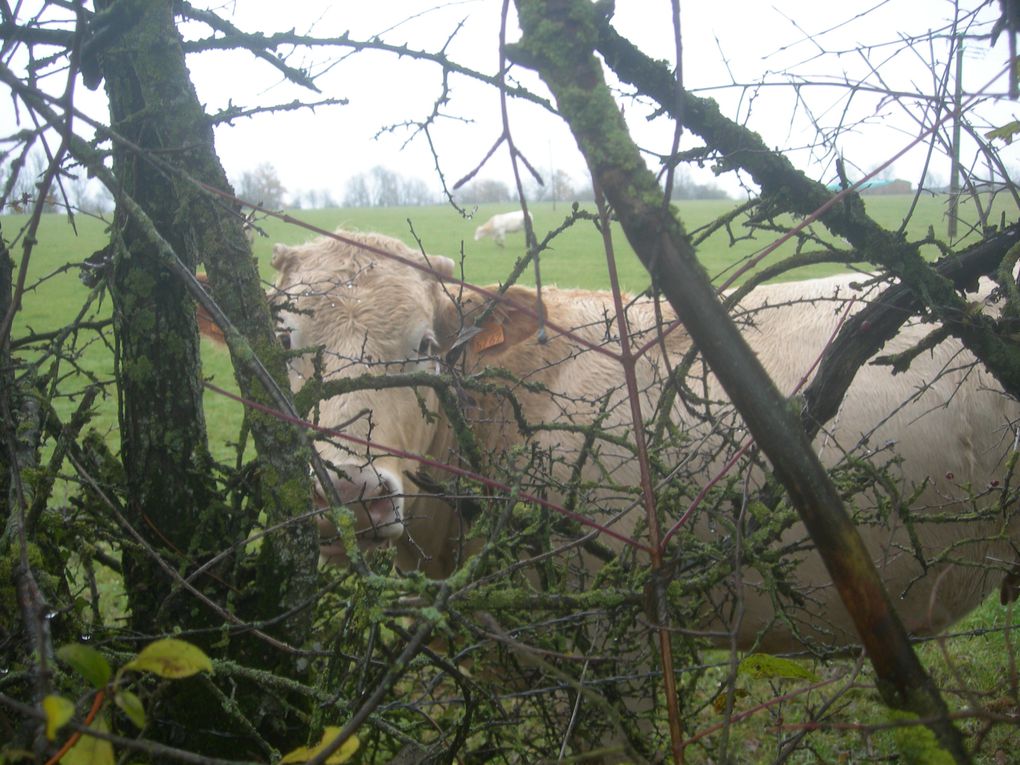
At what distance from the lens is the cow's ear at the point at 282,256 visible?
166 inches

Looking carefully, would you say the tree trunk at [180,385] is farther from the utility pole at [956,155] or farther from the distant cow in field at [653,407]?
the utility pole at [956,155]

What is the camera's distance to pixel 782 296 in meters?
4.19

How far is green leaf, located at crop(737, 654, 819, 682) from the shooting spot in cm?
118

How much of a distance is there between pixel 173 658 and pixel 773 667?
0.90 metres

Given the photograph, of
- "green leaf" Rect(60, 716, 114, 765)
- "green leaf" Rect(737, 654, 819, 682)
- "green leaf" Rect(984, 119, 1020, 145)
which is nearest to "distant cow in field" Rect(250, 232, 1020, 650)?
"green leaf" Rect(984, 119, 1020, 145)

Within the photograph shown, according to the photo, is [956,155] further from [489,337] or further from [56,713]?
[489,337]

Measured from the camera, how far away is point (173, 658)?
746 millimetres

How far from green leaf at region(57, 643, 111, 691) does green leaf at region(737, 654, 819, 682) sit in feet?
2.84

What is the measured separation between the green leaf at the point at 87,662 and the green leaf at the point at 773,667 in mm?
866

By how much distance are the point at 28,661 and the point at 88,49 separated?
146cm

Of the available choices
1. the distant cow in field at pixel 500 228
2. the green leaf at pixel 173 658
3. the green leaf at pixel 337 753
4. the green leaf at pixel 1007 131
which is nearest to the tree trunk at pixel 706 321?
the green leaf at pixel 337 753

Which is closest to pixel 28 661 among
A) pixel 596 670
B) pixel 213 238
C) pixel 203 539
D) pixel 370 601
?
pixel 370 601

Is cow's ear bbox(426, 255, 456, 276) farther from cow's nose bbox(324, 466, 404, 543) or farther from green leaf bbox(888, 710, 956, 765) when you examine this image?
green leaf bbox(888, 710, 956, 765)

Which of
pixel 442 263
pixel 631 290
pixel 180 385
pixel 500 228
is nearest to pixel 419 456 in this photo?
pixel 180 385
